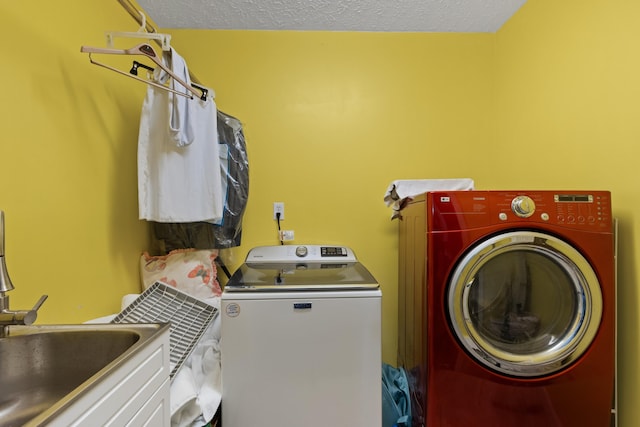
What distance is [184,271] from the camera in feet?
5.98

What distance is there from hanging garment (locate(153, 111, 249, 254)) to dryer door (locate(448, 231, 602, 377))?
124cm

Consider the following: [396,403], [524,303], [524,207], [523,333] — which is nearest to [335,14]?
[524,207]

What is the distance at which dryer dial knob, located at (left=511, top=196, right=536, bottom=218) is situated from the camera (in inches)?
50.7

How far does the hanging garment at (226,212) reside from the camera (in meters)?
1.88

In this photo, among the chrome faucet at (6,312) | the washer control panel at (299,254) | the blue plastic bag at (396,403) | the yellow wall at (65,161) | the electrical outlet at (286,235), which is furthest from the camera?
the electrical outlet at (286,235)

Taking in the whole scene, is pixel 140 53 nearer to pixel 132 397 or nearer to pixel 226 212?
pixel 226 212

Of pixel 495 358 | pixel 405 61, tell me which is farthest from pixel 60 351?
pixel 405 61

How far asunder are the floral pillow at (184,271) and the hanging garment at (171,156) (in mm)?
352

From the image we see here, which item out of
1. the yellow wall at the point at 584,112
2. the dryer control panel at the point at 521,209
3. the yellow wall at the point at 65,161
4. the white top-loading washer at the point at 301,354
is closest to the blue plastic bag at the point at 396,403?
the white top-loading washer at the point at 301,354

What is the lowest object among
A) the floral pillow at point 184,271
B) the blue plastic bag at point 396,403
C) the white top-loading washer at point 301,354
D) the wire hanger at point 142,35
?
the blue plastic bag at point 396,403

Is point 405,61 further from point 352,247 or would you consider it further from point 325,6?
point 352,247

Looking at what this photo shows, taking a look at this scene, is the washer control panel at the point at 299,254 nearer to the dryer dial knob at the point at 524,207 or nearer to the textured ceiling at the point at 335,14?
the dryer dial knob at the point at 524,207

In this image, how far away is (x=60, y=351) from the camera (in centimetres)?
95

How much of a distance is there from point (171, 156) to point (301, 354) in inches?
42.5
